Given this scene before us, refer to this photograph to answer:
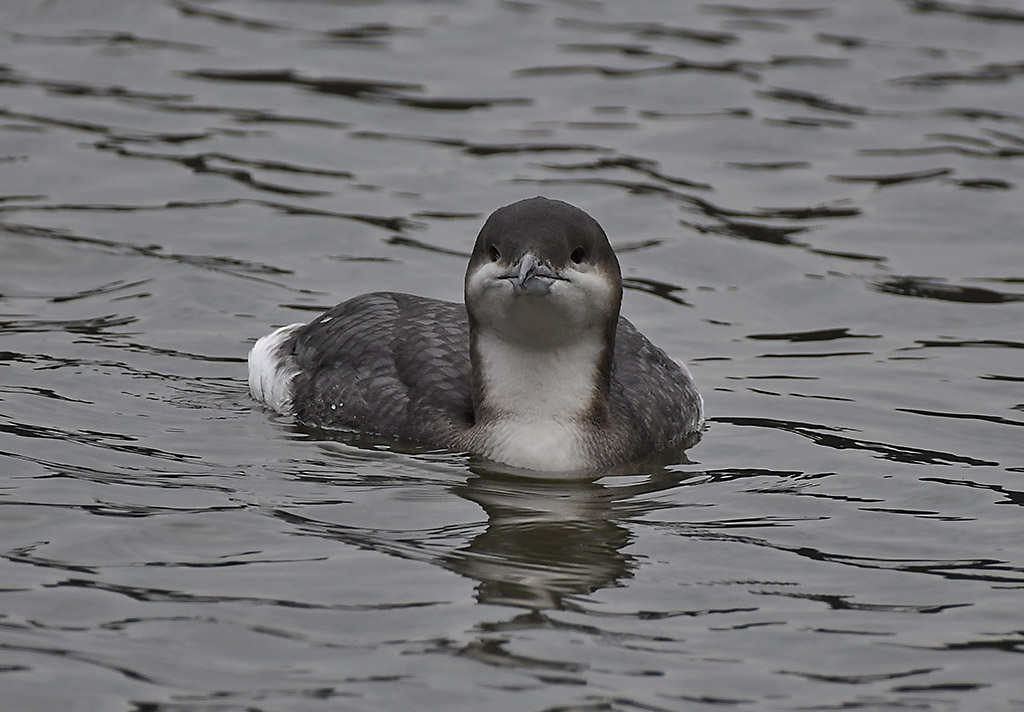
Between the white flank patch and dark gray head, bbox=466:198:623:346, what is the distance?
1320 millimetres

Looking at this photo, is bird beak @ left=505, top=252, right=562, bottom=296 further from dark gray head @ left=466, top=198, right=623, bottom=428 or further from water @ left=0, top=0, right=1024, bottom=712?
water @ left=0, top=0, right=1024, bottom=712

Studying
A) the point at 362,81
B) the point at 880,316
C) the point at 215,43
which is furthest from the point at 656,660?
the point at 215,43

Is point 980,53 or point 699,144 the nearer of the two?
point 699,144

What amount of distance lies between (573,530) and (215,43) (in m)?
9.52

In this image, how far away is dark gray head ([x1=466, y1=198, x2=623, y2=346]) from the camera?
815cm

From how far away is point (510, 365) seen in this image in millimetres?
8789

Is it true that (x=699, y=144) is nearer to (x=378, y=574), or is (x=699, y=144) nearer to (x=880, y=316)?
→ (x=880, y=316)

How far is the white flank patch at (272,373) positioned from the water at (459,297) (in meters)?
0.13

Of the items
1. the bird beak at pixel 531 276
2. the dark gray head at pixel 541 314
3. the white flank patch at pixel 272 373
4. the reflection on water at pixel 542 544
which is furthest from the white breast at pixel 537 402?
the white flank patch at pixel 272 373

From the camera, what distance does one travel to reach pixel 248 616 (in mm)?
6660

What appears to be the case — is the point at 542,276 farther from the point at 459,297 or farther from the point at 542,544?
the point at 459,297

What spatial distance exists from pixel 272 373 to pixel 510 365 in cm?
153

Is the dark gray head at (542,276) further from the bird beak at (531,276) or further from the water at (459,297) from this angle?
the water at (459,297)

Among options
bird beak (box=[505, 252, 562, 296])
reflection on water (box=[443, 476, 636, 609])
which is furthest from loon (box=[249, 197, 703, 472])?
reflection on water (box=[443, 476, 636, 609])
